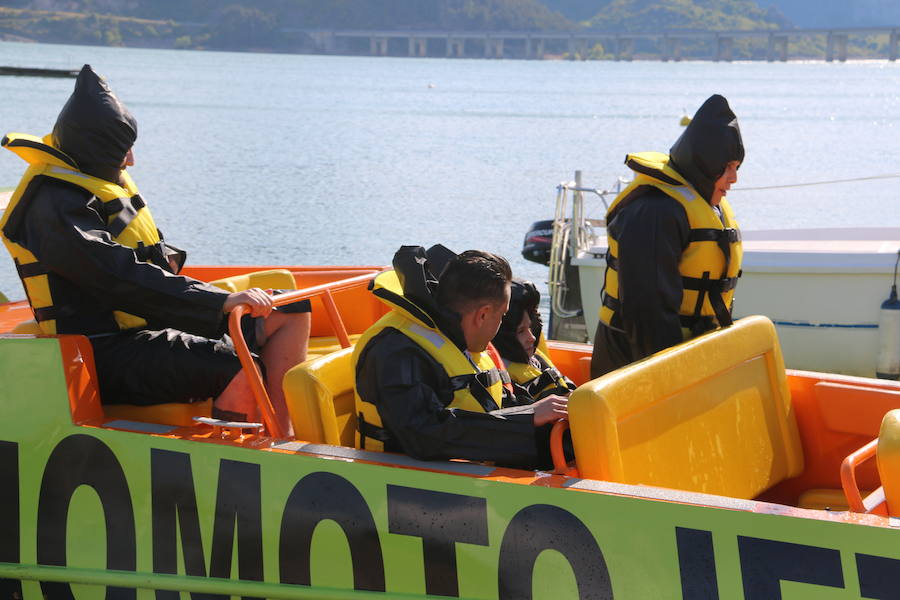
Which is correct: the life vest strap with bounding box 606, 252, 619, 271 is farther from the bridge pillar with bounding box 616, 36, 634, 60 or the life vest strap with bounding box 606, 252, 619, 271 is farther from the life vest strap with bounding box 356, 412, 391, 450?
the bridge pillar with bounding box 616, 36, 634, 60

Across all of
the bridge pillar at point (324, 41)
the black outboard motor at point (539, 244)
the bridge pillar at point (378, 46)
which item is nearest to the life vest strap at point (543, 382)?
the black outboard motor at point (539, 244)

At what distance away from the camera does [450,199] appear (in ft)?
66.6

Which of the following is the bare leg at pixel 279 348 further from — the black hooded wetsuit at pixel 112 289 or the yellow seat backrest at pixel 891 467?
the yellow seat backrest at pixel 891 467

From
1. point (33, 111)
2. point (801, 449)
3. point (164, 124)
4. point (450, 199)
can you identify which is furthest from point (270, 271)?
point (33, 111)

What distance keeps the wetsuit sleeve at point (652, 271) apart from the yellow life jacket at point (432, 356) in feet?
2.18

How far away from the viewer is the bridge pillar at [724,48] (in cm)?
9669

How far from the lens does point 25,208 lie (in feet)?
11.3

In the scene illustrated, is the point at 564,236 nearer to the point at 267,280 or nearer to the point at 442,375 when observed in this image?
the point at 267,280

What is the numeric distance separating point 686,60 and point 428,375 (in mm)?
113476

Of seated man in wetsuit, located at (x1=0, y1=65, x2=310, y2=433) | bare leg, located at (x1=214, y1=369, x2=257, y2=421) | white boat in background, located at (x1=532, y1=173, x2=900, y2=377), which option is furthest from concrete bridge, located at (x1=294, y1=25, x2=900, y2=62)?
bare leg, located at (x1=214, y1=369, x2=257, y2=421)

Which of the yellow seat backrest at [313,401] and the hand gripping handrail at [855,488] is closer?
the hand gripping handrail at [855,488]

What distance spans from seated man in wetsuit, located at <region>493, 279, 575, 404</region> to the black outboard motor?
253 inches

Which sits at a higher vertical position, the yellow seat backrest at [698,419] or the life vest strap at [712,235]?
the life vest strap at [712,235]

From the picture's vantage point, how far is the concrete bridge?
94875mm
